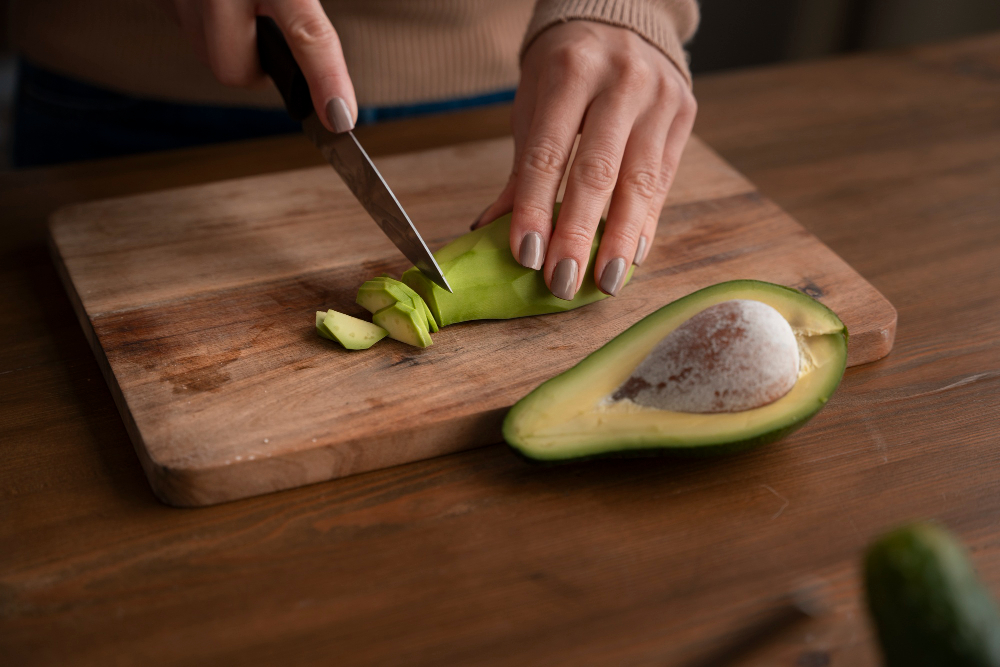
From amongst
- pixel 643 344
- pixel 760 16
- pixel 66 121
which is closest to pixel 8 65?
pixel 66 121

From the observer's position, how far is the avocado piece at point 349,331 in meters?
0.98

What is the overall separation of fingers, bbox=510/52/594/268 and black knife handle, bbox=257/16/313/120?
0.31 metres

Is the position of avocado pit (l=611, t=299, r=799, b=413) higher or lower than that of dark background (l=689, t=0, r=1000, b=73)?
higher

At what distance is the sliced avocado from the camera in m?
1.00

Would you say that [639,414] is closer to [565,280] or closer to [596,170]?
[565,280]

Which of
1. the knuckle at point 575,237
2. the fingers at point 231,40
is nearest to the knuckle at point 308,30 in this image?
the fingers at point 231,40

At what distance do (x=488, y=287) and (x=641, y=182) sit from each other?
0.28 meters

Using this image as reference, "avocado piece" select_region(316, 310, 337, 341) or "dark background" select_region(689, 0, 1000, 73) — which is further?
"dark background" select_region(689, 0, 1000, 73)

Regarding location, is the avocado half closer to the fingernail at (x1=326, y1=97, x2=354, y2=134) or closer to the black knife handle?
the fingernail at (x1=326, y1=97, x2=354, y2=134)

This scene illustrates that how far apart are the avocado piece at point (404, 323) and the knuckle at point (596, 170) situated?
293mm

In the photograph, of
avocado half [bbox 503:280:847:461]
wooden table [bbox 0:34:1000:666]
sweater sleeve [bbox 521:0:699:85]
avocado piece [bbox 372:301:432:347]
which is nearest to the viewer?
wooden table [bbox 0:34:1000:666]

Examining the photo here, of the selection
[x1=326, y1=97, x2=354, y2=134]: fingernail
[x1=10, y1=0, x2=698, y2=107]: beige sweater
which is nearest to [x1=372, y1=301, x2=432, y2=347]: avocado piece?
[x1=326, y1=97, x2=354, y2=134]: fingernail

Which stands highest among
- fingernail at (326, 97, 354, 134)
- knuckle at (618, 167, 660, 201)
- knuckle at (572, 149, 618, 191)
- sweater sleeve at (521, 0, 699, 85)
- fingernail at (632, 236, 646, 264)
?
sweater sleeve at (521, 0, 699, 85)

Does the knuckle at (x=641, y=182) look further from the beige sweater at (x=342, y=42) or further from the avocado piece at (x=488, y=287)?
the beige sweater at (x=342, y=42)
